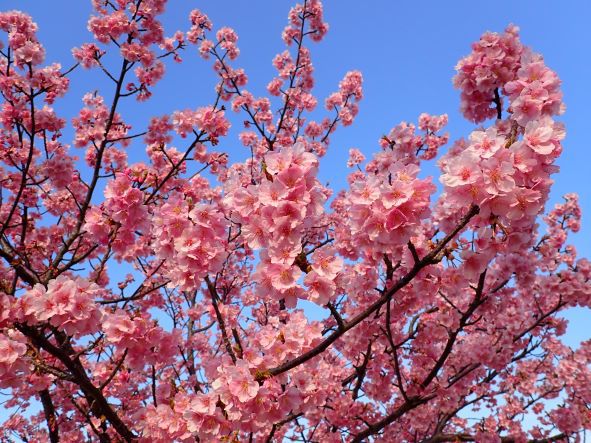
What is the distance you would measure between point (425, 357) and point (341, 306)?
96.1 inches

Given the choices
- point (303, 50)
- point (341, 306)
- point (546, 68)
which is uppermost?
point (303, 50)

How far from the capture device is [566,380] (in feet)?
25.4

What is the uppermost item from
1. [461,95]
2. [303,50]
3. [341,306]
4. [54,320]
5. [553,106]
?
[303,50]

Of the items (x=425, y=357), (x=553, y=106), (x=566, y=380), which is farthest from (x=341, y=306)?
(x=553, y=106)

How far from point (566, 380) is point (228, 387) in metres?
6.66

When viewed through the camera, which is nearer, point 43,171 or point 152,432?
point 152,432

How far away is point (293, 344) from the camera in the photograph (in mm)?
3629

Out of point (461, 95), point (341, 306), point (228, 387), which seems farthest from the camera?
point (341, 306)

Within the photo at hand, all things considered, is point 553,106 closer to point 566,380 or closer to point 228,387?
point 228,387

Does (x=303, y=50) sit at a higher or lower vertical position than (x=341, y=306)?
higher

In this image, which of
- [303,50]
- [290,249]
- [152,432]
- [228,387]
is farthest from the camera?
[303,50]

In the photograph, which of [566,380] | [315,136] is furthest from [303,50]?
[566,380]

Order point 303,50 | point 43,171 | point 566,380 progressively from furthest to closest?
point 303,50
point 566,380
point 43,171

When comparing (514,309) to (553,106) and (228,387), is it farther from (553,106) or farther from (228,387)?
(228,387)
